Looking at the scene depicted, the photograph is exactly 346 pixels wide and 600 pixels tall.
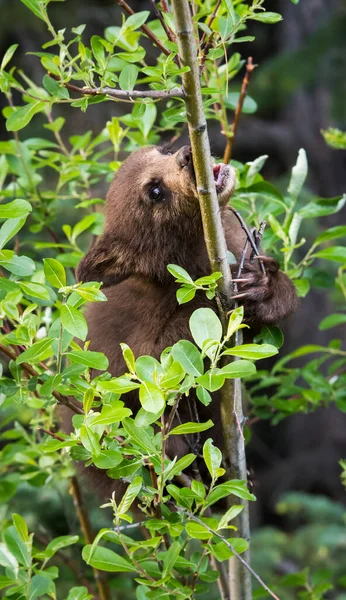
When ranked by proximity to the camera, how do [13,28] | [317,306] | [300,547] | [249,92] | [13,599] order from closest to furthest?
[13,599]
[300,547]
[249,92]
[13,28]
[317,306]

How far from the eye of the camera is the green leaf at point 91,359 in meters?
1.75

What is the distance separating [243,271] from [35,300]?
65 centimetres

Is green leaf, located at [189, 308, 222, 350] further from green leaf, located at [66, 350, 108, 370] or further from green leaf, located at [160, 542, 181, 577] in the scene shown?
green leaf, located at [160, 542, 181, 577]

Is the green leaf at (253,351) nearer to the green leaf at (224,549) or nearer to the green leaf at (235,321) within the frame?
the green leaf at (235,321)

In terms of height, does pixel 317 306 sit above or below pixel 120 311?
below

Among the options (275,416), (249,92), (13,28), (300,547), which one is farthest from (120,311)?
(13,28)

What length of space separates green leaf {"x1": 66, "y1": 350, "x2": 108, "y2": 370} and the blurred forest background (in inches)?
194

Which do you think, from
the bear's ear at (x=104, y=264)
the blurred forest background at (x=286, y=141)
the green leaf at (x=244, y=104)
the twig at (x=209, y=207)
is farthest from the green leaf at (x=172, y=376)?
the blurred forest background at (x=286, y=141)

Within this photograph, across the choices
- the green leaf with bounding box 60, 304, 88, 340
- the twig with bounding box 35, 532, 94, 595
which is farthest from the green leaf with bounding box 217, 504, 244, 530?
the twig with bounding box 35, 532, 94, 595

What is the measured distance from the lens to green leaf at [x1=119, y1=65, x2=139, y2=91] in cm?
180

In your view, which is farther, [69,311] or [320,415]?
[320,415]

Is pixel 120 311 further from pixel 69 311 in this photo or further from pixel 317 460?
pixel 317 460

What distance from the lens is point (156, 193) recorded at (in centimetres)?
283

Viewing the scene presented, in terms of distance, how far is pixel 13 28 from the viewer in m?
6.98
